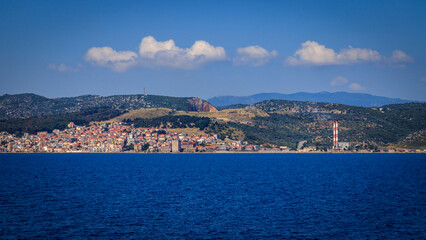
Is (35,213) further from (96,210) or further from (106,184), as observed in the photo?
(106,184)

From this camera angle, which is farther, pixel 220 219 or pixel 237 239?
pixel 220 219

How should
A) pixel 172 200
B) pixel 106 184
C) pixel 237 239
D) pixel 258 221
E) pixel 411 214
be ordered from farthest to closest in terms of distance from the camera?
pixel 106 184, pixel 172 200, pixel 411 214, pixel 258 221, pixel 237 239

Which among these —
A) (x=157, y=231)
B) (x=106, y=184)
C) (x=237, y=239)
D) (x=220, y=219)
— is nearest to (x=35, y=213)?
(x=157, y=231)

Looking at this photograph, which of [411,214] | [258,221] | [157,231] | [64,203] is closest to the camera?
[157,231]

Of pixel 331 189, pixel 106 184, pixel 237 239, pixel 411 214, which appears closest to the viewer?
pixel 237 239

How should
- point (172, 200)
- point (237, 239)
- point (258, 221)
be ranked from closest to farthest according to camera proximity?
point (237, 239)
point (258, 221)
point (172, 200)

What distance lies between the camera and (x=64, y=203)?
149ft

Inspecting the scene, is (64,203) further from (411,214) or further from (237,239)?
(411,214)

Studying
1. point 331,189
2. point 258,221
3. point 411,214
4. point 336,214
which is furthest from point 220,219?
point 331,189

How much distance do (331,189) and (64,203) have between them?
35.0 meters

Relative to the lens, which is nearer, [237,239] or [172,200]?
[237,239]

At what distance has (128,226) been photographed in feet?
113

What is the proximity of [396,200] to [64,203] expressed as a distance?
36162 millimetres

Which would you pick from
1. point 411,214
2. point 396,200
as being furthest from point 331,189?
point 411,214
